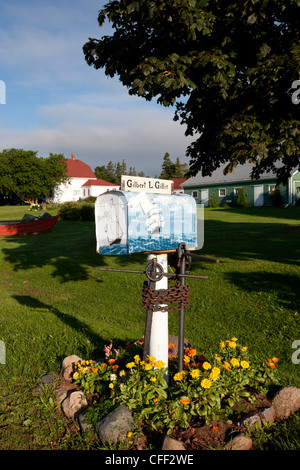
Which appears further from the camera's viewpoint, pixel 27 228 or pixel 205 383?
pixel 27 228

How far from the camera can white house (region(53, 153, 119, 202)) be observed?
61.5m

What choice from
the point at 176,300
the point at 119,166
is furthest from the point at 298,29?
the point at 119,166

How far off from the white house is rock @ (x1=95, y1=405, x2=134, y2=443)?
5899cm

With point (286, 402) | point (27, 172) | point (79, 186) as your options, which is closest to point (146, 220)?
point (286, 402)

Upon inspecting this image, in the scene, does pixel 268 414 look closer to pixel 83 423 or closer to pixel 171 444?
pixel 171 444

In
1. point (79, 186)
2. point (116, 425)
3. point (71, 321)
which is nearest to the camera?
point (116, 425)

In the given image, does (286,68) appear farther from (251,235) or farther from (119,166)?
(119,166)

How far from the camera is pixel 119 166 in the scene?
10606cm

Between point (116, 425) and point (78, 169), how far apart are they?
66.9 metres

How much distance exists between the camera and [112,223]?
2.88 metres

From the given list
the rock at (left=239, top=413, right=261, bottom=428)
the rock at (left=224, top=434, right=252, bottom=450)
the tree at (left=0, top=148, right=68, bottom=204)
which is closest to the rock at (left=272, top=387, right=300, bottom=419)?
the rock at (left=239, top=413, right=261, bottom=428)

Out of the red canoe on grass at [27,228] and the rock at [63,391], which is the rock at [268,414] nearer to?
the rock at [63,391]

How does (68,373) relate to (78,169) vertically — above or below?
below

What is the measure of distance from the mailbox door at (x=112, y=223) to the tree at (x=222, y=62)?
3.14 meters
